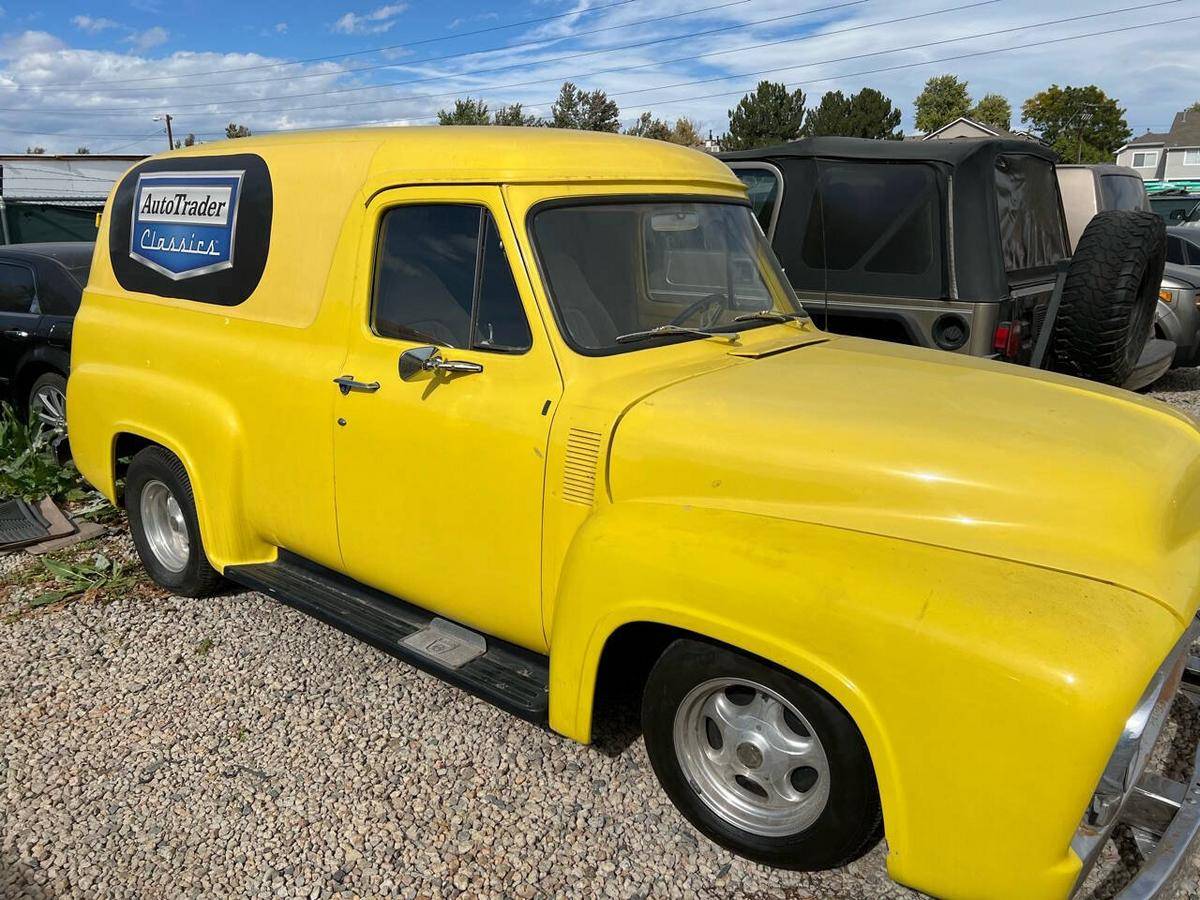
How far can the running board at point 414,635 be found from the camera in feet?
9.62

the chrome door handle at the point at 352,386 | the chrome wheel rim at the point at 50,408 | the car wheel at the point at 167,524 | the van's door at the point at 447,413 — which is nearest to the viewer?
the van's door at the point at 447,413

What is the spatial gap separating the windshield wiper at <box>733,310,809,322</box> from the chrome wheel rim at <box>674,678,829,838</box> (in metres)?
1.55

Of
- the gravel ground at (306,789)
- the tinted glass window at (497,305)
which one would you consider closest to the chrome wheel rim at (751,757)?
the gravel ground at (306,789)

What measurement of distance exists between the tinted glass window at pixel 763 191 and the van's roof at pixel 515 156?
9.43ft

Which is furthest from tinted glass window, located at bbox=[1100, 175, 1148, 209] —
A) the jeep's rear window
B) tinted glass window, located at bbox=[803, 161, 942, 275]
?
tinted glass window, located at bbox=[803, 161, 942, 275]

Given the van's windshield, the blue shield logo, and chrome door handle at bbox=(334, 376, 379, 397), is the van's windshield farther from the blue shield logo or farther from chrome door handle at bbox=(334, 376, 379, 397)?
the blue shield logo

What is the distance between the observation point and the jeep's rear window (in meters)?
6.00

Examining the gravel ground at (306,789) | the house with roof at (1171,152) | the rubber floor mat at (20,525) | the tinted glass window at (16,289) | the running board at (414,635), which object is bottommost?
the rubber floor mat at (20,525)

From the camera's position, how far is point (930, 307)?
571cm

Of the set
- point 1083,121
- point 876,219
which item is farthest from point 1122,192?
point 1083,121

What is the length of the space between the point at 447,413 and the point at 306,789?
140cm

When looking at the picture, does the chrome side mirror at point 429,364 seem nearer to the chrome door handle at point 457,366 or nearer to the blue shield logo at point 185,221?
the chrome door handle at point 457,366

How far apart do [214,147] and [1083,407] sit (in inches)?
151

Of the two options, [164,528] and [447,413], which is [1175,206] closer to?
[447,413]
